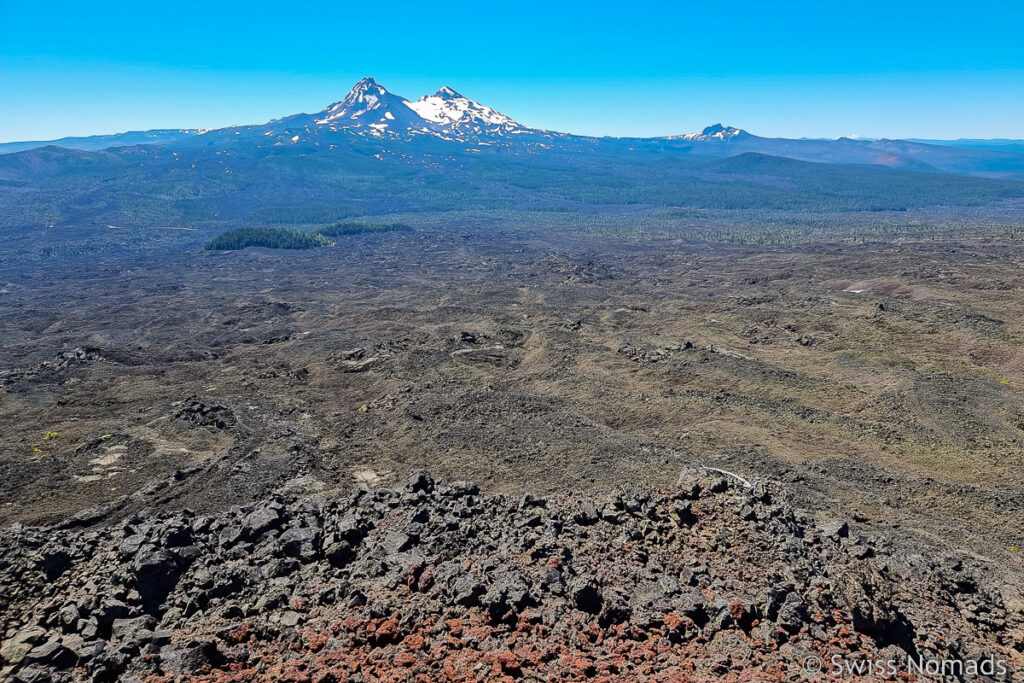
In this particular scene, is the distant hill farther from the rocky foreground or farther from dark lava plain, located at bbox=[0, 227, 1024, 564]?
the rocky foreground

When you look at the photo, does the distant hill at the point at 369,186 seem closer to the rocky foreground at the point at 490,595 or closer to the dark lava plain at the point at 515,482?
the dark lava plain at the point at 515,482

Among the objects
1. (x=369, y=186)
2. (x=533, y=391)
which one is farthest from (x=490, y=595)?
(x=369, y=186)

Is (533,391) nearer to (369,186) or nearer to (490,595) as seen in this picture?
(490,595)

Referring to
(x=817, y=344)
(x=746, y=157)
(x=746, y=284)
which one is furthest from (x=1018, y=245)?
(x=746, y=157)

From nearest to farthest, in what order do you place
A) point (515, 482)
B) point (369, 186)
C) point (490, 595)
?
point (490, 595)
point (515, 482)
point (369, 186)

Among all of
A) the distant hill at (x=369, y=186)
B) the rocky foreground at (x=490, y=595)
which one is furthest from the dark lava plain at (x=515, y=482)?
the distant hill at (x=369, y=186)

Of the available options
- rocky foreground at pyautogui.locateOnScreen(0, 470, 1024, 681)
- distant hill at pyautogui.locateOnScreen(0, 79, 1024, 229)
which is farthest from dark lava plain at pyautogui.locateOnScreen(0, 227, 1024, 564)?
distant hill at pyautogui.locateOnScreen(0, 79, 1024, 229)

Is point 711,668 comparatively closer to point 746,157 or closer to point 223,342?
point 223,342

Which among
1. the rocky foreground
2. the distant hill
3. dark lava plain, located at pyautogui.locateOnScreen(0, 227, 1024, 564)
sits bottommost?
dark lava plain, located at pyautogui.locateOnScreen(0, 227, 1024, 564)
